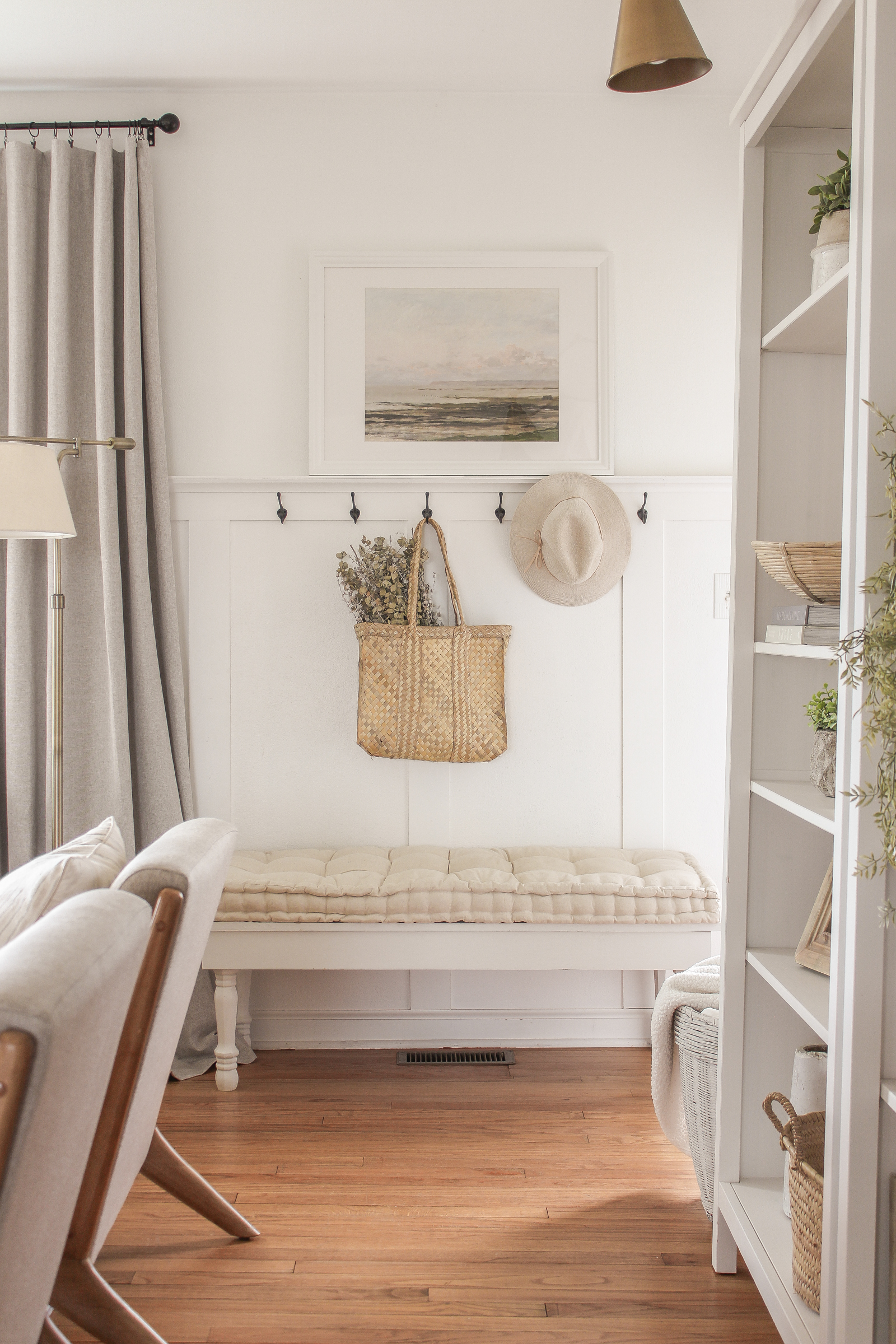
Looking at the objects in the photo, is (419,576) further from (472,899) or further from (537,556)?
(472,899)

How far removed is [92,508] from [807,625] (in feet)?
6.64

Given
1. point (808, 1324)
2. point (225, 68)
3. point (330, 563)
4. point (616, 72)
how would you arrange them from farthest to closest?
point (330, 563)
point (225, 68)
point (616, 72)
point (808, 1324)

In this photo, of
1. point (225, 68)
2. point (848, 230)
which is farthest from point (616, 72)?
point (225, 68)

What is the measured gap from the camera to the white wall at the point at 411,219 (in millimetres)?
2736

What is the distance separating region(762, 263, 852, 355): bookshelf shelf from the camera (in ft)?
4.61

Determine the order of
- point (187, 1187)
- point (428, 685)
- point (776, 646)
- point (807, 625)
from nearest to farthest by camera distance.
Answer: point (807, 625) < point (776, 646) < point (187, 1187) < point (428, 685)

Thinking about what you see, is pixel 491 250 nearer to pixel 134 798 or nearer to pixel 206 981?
pixel 134 798

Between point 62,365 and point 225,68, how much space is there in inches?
37.0

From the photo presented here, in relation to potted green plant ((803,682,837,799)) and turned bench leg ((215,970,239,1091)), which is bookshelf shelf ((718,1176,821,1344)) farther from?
turned bench leg ((215,970,239,1091))

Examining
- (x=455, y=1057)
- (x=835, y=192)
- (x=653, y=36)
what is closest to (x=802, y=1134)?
(x=455, y=1057)

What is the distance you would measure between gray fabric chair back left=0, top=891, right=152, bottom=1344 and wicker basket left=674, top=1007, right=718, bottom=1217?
131cm

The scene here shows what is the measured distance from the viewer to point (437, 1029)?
2818 mm

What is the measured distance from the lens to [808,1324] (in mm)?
1399

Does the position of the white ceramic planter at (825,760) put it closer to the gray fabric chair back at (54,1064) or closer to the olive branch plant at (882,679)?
the olive branch plant at (882,679)
